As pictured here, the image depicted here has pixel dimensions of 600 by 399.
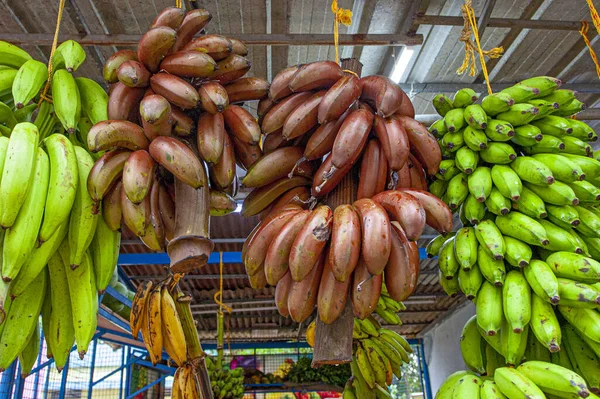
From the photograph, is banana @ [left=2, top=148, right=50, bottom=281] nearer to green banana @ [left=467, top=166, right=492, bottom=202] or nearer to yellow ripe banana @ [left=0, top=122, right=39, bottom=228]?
yellow ripe banana @ [left=0, top=122, right=39, bottom=228]

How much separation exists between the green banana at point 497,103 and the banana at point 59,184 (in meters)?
1.25

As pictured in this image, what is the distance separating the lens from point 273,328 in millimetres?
11484

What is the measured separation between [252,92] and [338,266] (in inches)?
26.2

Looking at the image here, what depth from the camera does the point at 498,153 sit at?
1.40 meters

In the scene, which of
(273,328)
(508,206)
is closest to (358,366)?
(508,206)

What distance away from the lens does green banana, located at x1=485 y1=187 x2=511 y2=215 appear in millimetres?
1343

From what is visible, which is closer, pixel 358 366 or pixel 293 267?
pixel 293 267

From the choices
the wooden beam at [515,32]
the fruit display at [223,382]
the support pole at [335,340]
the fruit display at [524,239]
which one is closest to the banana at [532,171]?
the fruit display at [524,239]

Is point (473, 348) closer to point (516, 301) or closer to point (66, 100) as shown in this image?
point (516, 301)

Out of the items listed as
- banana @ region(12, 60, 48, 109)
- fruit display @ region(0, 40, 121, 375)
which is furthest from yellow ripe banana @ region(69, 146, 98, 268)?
banana @ region(12, 60, 48, 109)

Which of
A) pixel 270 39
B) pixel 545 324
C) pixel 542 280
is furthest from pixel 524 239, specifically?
pixel 270 39

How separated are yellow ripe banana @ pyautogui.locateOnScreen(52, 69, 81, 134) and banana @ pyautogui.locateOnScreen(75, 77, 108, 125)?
39 millimetres

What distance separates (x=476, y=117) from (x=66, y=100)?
126cm

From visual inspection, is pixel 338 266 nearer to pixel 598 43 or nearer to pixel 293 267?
pixel 293 267
